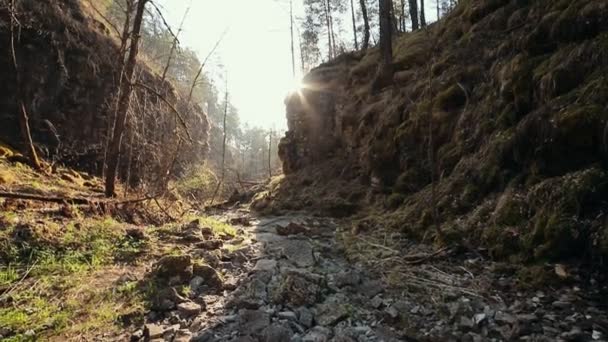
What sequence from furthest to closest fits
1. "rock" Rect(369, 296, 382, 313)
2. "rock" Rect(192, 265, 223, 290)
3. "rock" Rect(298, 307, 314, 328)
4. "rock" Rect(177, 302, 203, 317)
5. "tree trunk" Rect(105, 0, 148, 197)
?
"tree trunk" Rect(105, 0, 148, 197) → "rock" Rect(192, 265, 223, 290) → "rock" Rect(369, 296, 382, 313) → "rock" Rect(177, 302, 203, 317) → "rock" Rect(298, 307, 314, 328)

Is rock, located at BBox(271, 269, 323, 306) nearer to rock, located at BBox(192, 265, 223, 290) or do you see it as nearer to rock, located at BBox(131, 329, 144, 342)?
rock, located at BBox(192, 265, 223, 290)

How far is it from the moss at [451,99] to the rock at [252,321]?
563 centimetres

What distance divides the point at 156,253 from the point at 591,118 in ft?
18.5

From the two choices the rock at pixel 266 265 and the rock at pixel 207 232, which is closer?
the rock at pixel 266 265

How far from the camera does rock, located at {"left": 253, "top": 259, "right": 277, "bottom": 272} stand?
4829 mm

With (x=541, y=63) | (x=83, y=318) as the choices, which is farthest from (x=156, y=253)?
(x=541, y=63)

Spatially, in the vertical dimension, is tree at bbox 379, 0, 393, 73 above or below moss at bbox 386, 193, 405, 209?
above

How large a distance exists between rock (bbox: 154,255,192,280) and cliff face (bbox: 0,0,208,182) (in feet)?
25.9

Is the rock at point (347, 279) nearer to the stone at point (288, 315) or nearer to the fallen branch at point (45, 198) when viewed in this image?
the stone at point (288, 315)

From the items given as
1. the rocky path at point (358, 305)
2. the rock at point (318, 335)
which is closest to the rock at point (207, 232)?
the rocky path at point (358, 305)

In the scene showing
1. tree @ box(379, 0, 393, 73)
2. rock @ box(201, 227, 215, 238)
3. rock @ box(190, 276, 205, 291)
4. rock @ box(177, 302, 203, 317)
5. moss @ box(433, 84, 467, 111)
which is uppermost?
tree @ box(379, 0, 393, 73)

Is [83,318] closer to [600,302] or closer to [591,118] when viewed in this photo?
[600,302]

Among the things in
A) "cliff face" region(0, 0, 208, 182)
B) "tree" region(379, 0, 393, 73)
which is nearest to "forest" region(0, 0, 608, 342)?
"tree" region(379, 0, 393, 73)

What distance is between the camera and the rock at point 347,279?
432 centimetres
